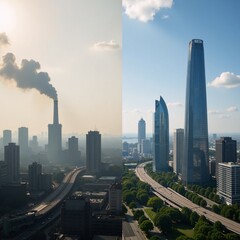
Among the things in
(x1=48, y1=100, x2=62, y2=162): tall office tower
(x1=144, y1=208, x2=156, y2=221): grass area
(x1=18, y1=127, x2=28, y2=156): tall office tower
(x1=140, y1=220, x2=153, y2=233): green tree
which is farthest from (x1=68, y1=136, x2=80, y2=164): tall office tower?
(x1=144, y1=208, x2=156, y2=221): grass area

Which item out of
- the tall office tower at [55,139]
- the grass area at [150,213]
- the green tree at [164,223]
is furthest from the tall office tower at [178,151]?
the tall office tower at [55,139]

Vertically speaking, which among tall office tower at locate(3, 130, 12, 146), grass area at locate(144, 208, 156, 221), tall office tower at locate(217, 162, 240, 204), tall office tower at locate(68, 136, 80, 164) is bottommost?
grass area at locate(144, 208, 156, 221)

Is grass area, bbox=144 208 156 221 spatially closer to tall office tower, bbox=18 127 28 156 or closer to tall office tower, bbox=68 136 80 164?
tall office tower, bbox=68 136 80 164

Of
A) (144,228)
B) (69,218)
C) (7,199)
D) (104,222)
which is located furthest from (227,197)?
(7,199)

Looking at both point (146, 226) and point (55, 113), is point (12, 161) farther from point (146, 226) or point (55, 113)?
point (146, 226)

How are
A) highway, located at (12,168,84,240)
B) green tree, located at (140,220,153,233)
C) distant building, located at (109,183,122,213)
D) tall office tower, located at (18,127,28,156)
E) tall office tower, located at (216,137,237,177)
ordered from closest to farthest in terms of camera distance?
highway, located at (12,168,84,240) → tall office tower, located at (18,127,28,156) → distant building, located at (109,183,122,213) → green tree, located at (140,220,153,233) → tall office tower, located at (216,137,237,177)

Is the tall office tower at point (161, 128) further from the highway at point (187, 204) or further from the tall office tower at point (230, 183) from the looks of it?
the tall office tower at point (230, 183)
